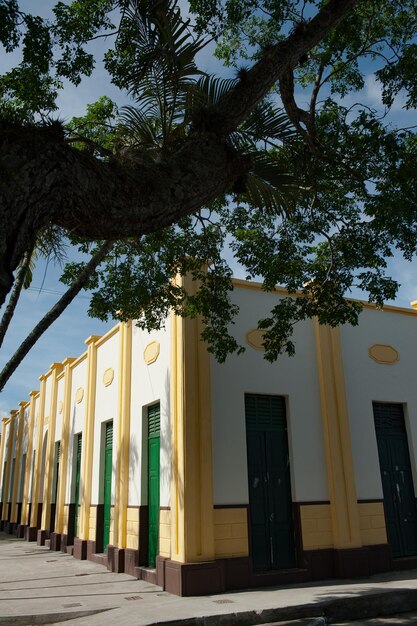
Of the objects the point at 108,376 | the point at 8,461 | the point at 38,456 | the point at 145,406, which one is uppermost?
the point at 108,376

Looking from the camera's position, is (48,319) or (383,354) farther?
Answer: (383,354)

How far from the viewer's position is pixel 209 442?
8.98 metres

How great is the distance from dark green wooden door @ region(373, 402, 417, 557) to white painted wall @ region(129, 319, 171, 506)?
14.2 feet

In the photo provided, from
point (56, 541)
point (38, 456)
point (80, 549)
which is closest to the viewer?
point (80, 549)

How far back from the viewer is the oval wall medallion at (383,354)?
1140cm

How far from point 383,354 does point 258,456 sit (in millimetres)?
3680

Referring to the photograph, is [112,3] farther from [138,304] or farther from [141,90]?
[138,304]

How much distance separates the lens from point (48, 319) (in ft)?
28.4

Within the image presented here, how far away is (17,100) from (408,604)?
28.4 feet

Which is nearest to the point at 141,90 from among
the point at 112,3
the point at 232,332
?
the point at 112,3

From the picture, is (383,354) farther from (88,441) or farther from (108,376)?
(88,441)

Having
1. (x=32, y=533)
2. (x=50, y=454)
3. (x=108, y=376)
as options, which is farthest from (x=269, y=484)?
(x=32, y=533)

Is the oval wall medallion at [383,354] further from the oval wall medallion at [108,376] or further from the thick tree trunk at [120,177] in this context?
the thick tree trunk at [120,177]

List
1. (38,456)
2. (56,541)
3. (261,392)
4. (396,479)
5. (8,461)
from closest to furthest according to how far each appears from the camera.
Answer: (261,392) → (396,479) → (56,541) → (38,456) → (8,461)
